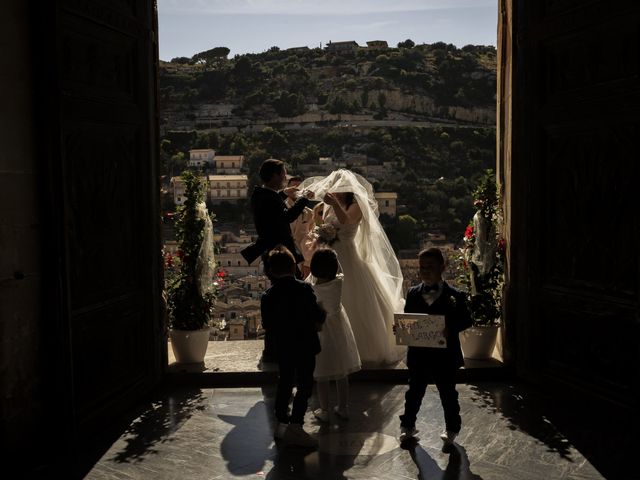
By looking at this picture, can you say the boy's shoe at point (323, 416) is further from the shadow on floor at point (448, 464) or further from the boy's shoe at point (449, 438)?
the boy's shoe at point (449, 438)

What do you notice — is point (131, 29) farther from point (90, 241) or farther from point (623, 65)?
point (623, 65)

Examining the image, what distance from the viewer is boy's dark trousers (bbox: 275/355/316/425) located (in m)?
4.60

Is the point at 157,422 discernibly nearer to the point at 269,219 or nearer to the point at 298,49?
the point at 269,219

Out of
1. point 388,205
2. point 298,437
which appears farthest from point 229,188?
point 298,437

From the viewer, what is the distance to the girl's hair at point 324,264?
486cm

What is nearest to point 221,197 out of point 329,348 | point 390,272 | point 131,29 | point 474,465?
point 390,272

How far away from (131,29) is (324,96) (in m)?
20.1

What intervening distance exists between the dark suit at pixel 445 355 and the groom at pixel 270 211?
1.56 m

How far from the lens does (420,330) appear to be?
14.6 ft

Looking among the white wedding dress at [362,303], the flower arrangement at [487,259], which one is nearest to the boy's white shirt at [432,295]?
the white wedding dress at [362,303]

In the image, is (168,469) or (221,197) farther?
(221,197)

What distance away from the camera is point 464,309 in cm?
451

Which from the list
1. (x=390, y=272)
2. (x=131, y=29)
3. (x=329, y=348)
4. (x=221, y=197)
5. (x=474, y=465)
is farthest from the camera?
(x=221, y=197)

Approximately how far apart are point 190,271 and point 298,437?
7.33ft
